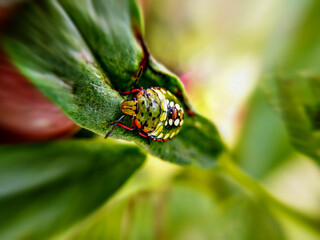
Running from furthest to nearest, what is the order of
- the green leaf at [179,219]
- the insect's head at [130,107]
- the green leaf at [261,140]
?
the green leaf at [261,140] → the green leaf at [179,219] → the insect's head at [130,107]

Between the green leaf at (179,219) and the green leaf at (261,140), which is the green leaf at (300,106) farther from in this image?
the green leaf at (261,140)

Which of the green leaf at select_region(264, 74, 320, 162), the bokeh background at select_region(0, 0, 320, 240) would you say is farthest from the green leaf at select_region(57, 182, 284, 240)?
the green leaf at select_region(264, 74, 320, 162)

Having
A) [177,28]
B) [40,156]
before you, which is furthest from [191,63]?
[40,156]

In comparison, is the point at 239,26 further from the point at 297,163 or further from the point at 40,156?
the point at 40,156

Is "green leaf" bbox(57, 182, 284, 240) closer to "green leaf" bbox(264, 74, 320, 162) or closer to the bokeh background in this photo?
the bokeh background

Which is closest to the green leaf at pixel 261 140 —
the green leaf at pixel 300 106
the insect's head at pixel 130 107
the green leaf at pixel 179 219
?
the green leaf at pixel 179 219

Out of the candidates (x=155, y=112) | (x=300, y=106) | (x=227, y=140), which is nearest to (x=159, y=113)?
(x=155, y=112)
